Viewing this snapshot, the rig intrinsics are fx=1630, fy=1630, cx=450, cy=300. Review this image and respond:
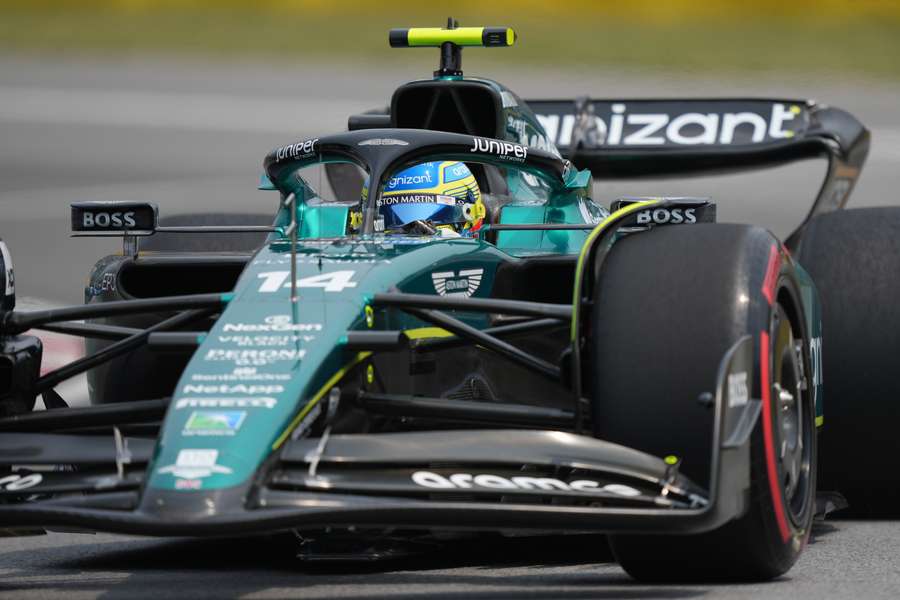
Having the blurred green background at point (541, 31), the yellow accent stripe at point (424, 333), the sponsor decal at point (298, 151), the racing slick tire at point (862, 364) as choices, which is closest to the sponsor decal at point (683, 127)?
the blurred green background at point (541, 31)

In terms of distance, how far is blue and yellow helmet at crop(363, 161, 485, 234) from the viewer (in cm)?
629

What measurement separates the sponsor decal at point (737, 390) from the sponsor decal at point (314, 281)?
3.80 feet

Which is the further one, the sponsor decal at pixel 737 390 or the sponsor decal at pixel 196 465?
the sponsor decal at pixel 737 390

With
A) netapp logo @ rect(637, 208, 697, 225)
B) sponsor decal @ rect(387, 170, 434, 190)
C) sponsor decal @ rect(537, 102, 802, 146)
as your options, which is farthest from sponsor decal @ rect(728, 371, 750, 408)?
sponsor decal @ rect(537, 102, 802, 146)

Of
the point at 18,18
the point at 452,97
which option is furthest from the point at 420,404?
the point at 18,18

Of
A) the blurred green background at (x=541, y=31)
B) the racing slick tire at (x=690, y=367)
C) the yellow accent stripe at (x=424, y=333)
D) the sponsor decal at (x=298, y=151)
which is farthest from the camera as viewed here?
the blurred green background at (x=541, y=31)

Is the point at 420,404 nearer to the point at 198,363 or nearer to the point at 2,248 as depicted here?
the point at 198,363

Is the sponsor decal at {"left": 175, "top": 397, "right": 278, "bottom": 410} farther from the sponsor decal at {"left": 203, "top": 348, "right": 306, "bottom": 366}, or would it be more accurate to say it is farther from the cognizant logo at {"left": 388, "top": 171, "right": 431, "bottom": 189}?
the cognizant logo at {"left": 388, "top": 171, "right": 431, "bottom": 189}

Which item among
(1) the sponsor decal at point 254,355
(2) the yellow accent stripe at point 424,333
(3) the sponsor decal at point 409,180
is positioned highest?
(3) the sponsor decal at point 409,180

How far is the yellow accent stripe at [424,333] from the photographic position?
521 cm

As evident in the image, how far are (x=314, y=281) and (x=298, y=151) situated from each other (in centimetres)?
165

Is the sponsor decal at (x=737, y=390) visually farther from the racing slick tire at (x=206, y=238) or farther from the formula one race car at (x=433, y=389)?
the racing slick tire at (x=206, y=238)

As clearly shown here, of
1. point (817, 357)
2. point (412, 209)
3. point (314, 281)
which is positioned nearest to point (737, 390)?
point (314, 281)

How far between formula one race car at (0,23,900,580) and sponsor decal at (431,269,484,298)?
1 cm
